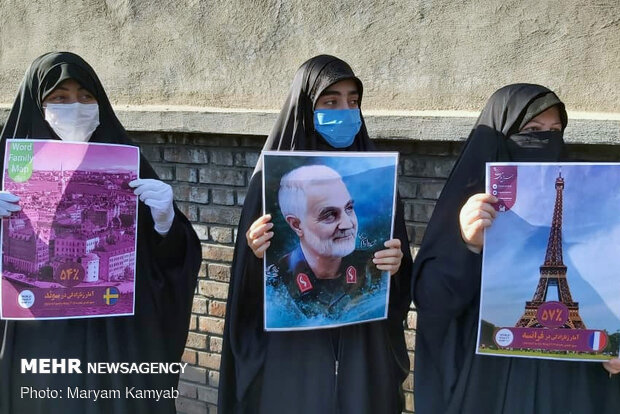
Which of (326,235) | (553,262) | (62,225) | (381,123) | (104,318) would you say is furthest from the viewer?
(381,123)

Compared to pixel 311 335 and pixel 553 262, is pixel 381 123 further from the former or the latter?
pixel 553 262

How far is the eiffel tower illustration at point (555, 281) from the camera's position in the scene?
2.28 meters

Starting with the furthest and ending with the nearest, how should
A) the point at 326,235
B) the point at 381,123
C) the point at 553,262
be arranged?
the point at 381,123 → the point at 326,235 → the point at 553,262

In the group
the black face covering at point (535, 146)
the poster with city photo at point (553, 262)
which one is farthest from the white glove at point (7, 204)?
the black face covering at point (535, 146)

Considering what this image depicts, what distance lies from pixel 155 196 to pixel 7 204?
1.76 ft

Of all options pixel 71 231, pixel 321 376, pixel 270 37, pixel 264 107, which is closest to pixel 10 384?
pixel 71 231

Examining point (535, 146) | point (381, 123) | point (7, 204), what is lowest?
point (7, 204)

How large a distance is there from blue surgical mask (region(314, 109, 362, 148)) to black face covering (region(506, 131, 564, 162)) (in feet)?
1.96

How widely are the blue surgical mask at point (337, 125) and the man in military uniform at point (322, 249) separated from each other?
0.82 ft

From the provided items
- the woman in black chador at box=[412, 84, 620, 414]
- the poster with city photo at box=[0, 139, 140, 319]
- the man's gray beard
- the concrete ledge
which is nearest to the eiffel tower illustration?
the woman in black chador at box=[412, 84, 620, 414]

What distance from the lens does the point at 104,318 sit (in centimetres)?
284

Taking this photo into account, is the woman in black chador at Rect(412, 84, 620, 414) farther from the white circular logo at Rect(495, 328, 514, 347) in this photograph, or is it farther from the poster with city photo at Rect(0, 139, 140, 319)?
the poster with city photo at Rect(0, 139, 140, 319)

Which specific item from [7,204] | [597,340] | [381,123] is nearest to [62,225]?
[7,204]

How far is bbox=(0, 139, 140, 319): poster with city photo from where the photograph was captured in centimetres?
255
